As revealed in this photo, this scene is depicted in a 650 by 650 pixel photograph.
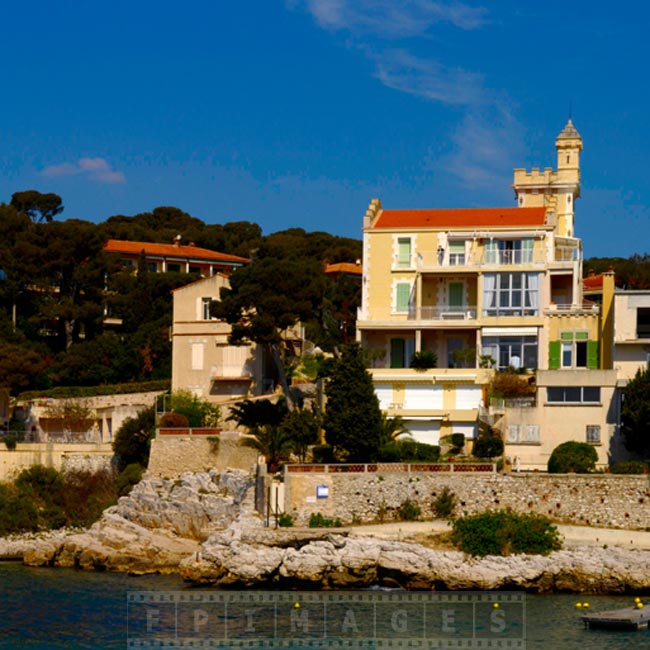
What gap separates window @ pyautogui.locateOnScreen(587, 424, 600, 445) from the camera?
55.8 metres

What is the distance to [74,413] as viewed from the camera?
6681cm

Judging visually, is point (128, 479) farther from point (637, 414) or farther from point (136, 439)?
point (637, 414)

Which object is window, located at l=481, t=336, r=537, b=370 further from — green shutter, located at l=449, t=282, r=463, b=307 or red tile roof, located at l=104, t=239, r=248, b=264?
red tile roof, located at l=104, t=239, r=248, b=264

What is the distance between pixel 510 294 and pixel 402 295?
470 cm

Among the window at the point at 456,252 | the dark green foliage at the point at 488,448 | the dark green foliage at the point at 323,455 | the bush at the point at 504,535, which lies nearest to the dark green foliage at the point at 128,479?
the dark green foliage at the point at 323,455

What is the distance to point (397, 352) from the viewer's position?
61.8 metres

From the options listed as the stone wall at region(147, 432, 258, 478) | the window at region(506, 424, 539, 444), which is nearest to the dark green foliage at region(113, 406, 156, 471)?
the stone wall at region(147, 432, 258, 478)

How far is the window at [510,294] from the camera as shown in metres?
60.5

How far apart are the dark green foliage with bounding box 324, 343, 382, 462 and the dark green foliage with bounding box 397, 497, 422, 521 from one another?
121 inches

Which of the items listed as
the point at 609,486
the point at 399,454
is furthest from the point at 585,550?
the point at 399,454

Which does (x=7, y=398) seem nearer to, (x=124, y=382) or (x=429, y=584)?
(x=124, y=382)

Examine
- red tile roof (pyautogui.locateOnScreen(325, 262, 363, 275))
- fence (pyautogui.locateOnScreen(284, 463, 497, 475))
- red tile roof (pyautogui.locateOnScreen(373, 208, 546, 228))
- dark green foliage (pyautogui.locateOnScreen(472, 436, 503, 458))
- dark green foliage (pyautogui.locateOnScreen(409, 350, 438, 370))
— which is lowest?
fence (pyautogui.locateOnScreen(284, 463, 497, 475))

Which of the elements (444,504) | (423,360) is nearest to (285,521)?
(444,504)

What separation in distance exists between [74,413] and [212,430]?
36.3 ft
